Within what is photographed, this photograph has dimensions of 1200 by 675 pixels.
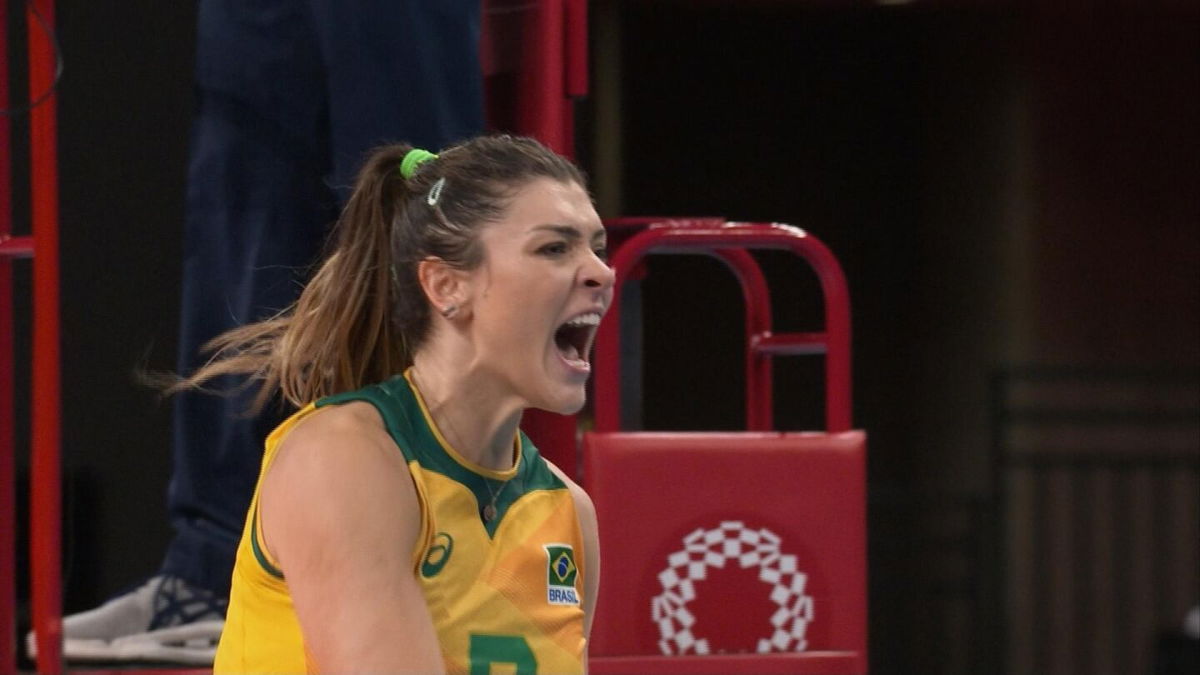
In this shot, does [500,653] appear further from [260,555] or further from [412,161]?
[412,161]

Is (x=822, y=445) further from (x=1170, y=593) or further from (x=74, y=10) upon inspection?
(x=1170, y=593)

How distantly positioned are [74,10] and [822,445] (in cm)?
211

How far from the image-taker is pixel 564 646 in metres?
1.73

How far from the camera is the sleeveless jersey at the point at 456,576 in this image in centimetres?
161

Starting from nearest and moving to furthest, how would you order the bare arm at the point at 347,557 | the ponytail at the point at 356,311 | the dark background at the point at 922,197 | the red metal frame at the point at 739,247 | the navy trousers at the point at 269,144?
the bare arm at the point at 347,557
the ponytail at the point at 356,311
the navy trousers at the point at 269,144
the red metal frame at the point at 739,247
the dark background at the point at 922,197

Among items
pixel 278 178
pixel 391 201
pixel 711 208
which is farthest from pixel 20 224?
pixel 711 208

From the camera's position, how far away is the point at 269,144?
95.8 inches

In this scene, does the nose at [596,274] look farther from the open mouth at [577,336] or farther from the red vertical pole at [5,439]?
the red vertical pole at [5,439]

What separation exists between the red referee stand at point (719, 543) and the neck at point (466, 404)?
0.67m

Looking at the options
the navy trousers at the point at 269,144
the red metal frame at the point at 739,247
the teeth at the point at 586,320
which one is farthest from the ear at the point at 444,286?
the red metal frame at the point at 739,247

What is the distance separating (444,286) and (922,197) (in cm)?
462

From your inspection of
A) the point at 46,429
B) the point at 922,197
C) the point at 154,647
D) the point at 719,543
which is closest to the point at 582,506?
the point at 719,543

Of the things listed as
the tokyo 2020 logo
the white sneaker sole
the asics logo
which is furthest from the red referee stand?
the asics logo

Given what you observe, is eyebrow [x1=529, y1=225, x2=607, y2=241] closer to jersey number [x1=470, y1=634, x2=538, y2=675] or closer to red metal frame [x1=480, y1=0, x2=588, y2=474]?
jersey number [x1=470, y1=634, x2=538, y2=675]
